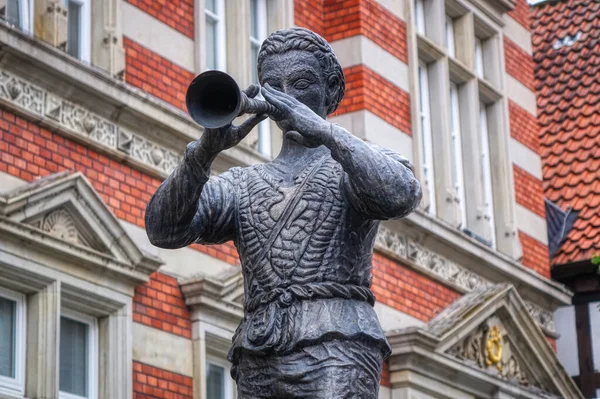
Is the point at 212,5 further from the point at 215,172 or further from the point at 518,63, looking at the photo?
the point at 518,63

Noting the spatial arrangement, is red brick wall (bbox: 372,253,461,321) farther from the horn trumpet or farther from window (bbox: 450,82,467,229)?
the horn trumpet

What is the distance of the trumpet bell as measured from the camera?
16.6ft

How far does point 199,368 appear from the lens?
43.9 ft

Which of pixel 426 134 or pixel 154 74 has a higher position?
pixel 426 134

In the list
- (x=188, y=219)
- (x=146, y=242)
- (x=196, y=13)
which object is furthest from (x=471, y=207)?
(x=188, y=219)

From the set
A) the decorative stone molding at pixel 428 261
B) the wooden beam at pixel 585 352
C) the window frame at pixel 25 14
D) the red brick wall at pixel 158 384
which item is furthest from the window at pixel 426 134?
the window frame at pixel 25 14

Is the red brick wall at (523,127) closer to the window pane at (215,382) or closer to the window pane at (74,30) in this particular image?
the window pane at (215,382)

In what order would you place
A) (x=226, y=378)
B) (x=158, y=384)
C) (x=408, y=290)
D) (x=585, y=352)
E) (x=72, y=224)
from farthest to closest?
1. (x=585, y=352)
2. (x=408, y=290)
3. (x=226, y=378)
4. (x=158, y=384)
5. (x=72, y=224)

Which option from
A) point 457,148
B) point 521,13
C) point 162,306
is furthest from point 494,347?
point 162,306

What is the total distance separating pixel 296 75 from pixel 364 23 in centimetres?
1170

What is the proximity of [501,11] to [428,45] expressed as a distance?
244 centimetres

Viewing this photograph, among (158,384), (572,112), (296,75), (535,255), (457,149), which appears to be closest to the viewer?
(296,75)

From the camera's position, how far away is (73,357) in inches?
487

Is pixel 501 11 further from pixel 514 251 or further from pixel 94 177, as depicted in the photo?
pixel 94 177
